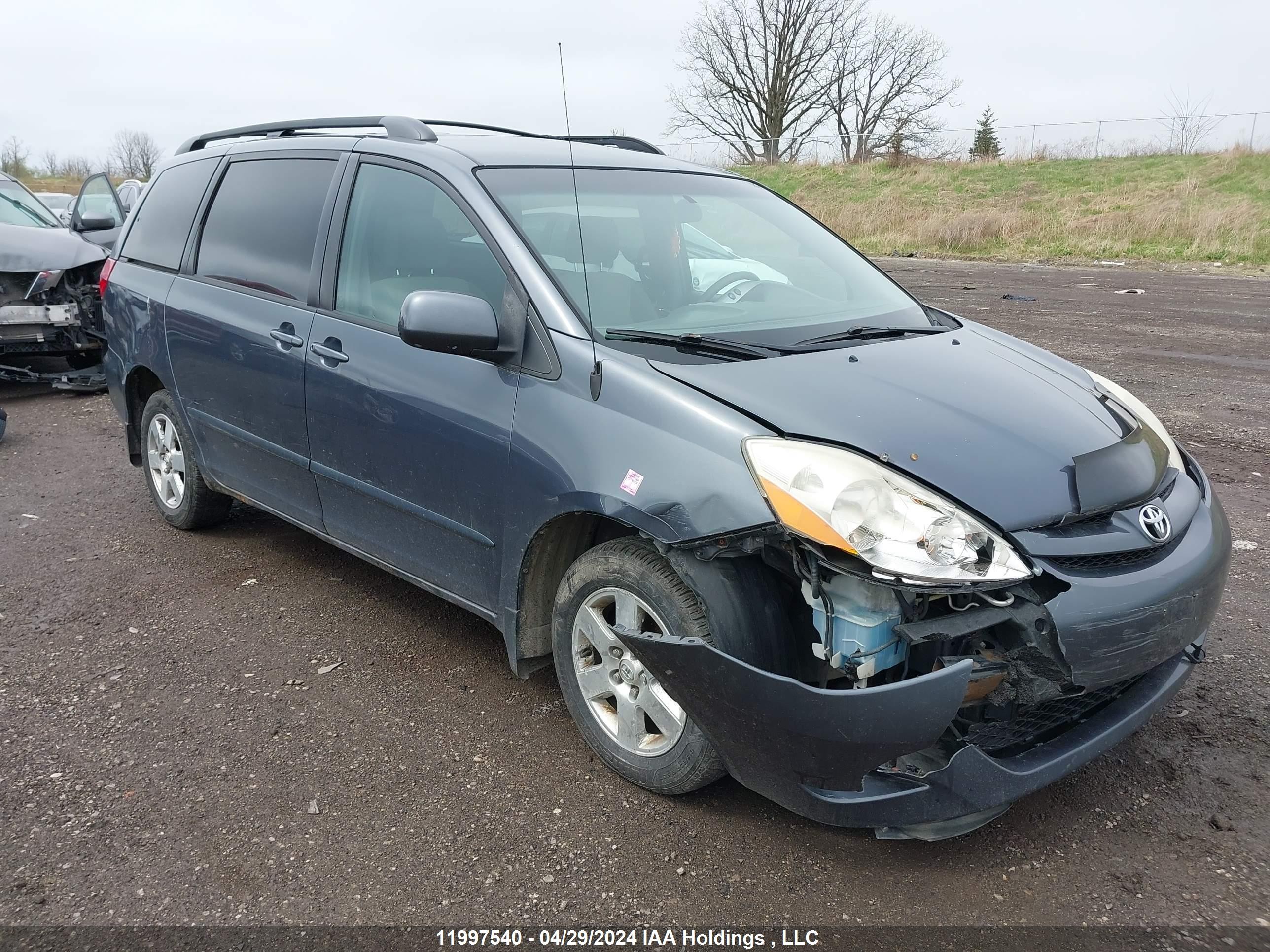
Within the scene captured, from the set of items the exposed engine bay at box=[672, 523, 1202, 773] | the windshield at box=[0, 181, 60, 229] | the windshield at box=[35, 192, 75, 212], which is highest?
the windshield at box=[35, 192, 75, 212]

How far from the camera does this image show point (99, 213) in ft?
27.1

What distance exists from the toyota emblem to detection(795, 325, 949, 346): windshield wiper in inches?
40.1

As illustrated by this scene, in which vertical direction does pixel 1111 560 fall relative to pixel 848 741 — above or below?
above

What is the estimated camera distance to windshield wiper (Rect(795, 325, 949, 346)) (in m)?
3.17

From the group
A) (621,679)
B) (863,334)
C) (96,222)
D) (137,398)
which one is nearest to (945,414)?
(863,334)

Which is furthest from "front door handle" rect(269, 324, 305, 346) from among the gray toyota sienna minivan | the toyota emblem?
the toyota emblem

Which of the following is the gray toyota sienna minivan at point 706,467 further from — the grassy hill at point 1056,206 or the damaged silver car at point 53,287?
the grassy hill at point 1056,206

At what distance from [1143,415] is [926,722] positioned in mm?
1719

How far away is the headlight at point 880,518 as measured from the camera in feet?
7.68

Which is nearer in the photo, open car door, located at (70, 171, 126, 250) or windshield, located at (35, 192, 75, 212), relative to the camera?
open car door, located at (70, 171, 126, 250)

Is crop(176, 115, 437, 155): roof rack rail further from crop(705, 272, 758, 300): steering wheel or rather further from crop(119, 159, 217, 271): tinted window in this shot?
crop(705, 272, 758, 300): steering wheel

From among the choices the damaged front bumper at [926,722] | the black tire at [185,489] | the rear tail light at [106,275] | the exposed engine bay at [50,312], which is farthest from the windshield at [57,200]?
the damaged front bumper at [926,722]

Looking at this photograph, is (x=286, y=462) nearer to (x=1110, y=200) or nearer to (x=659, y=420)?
(x=659, y=420)

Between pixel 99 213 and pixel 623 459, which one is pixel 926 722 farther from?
pixel 99 213
